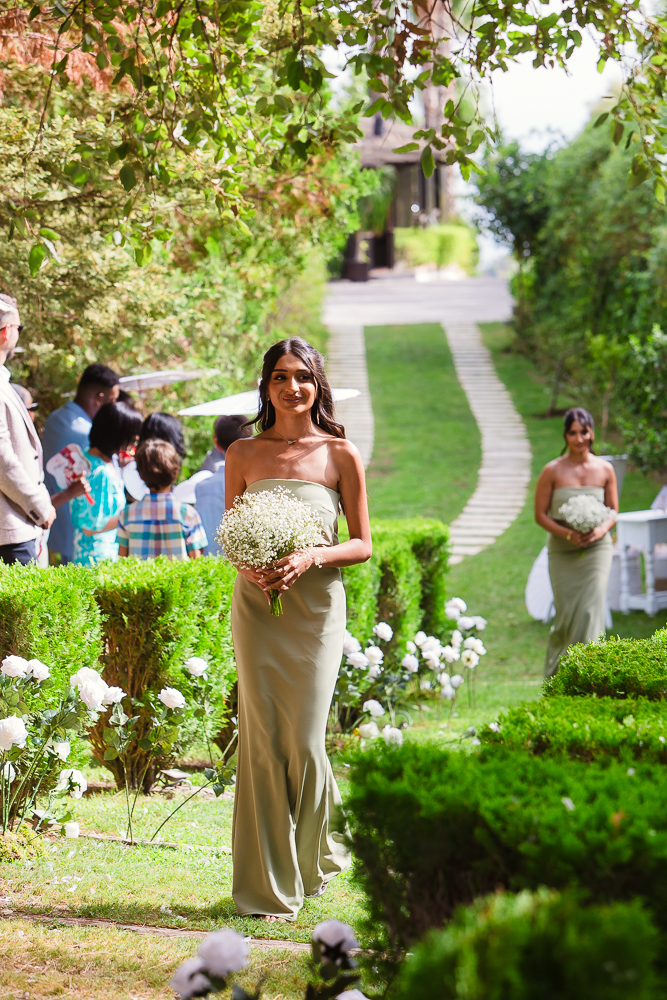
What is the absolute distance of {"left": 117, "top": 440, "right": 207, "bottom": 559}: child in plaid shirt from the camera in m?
5.96

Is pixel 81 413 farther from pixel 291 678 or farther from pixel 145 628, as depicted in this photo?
pixel 291 678

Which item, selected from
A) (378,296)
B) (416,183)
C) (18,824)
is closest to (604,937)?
(18,824)

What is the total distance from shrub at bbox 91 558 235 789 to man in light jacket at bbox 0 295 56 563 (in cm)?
53

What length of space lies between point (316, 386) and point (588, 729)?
2.02 m

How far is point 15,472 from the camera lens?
5254 mm

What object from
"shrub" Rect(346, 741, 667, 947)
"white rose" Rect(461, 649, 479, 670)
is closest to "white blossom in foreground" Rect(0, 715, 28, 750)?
"shrub" Rect(346, 741, 667, 947)

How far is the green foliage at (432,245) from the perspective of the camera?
142 ft

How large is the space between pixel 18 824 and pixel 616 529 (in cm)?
926

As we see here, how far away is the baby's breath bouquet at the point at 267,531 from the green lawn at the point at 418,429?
11.7 metres

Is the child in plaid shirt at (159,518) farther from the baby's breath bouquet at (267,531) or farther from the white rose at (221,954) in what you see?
the white rose at (221,954)

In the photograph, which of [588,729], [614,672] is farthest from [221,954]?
[614,672]

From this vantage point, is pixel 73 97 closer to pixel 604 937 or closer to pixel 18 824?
pixel 18 824

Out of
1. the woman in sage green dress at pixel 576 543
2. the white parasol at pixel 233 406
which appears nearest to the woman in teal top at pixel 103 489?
the white parasol at pixel 233 406

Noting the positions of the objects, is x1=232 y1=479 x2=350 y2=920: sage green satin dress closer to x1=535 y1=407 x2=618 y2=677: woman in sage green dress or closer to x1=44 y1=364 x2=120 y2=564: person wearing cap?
x1=44 y1=364 x2=120 y2=564: person wearing cap
